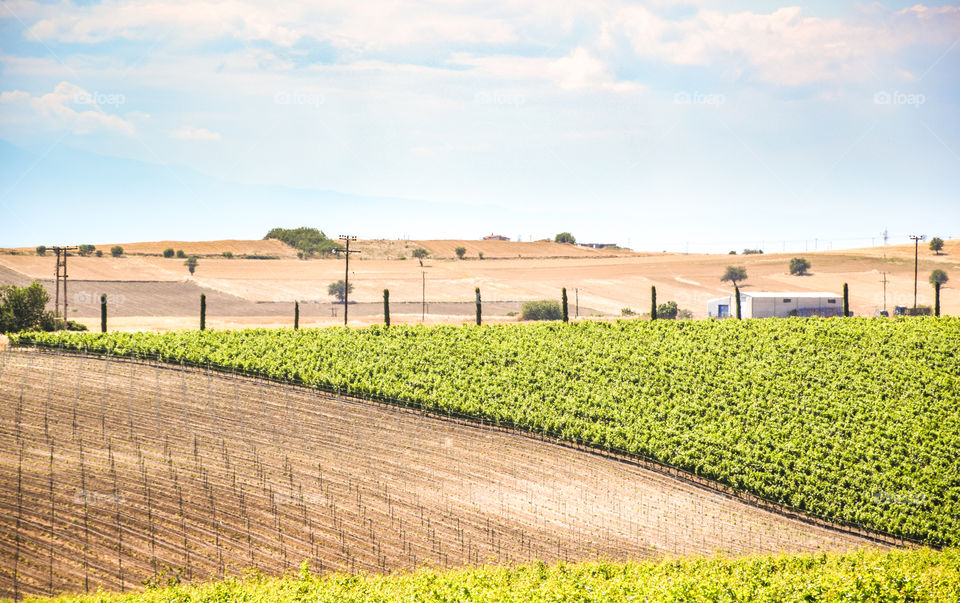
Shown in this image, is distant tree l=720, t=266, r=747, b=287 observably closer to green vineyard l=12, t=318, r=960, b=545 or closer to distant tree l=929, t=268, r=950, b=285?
distant tree l=929, t=268, r=950, b=285

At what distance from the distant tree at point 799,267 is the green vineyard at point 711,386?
8920 centimetres

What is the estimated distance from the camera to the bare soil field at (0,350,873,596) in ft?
61.6

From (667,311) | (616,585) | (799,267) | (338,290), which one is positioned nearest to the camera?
(616,585)

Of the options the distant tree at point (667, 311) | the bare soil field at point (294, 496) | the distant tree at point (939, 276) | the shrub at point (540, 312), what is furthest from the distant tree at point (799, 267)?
the bare soil field at point (294, 496)

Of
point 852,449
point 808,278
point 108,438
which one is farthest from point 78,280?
point 808,278

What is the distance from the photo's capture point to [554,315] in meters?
83.9

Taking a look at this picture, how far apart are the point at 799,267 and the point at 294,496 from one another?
416 feet

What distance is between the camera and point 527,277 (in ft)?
409

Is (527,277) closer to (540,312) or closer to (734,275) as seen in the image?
(734,275)

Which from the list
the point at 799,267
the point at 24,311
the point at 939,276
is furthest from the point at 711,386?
the point at 939,276

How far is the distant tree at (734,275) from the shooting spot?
12419cm

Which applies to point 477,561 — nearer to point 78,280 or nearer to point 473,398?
point 473,398

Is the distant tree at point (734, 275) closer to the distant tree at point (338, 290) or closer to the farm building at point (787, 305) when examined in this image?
the farm building at point (787, 305)

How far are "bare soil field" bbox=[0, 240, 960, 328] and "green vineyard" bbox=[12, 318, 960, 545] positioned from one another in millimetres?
47516
